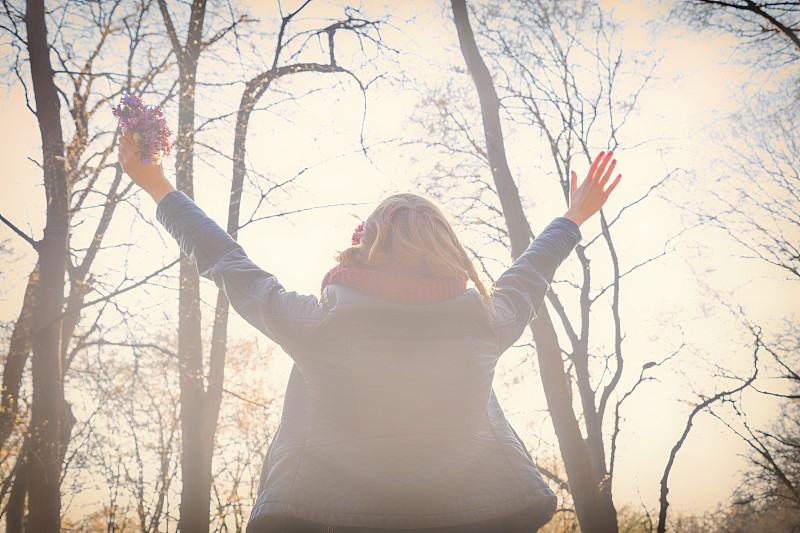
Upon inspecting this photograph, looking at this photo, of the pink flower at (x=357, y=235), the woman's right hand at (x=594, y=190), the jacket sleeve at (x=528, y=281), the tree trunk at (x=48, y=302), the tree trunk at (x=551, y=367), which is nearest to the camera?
the jacket sleeve at (x=528, y=281)

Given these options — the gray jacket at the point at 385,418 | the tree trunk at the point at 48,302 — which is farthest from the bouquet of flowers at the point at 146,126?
the tree trunk at the point at 48,302

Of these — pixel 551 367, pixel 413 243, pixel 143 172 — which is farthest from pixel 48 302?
pixel 551 367

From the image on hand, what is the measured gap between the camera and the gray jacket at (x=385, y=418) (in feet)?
3.70

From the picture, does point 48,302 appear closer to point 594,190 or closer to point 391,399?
point 391,399

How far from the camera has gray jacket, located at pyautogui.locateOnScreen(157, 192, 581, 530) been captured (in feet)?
3.70

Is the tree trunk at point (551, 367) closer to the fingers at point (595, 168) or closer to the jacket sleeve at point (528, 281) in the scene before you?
the fingers at point (595, 168)

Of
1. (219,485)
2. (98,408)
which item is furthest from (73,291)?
(219,485)

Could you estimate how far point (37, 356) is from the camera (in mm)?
4430

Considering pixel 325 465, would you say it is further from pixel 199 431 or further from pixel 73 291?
pixel 73 291

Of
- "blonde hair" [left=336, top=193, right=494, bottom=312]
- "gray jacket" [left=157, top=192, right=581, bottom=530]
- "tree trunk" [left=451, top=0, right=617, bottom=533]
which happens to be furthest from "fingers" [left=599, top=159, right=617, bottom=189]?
"tree trunk" [left=451, top=0, right=617, bottom=533]

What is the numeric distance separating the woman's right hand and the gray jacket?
97cm

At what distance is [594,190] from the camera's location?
2.07 meters

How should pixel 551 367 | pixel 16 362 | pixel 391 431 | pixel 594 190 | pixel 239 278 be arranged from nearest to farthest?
1. pixel 391 431
2. pixel 239 278
3. pixel 594 190
4. pixel 551 367
5. pixel 16 362

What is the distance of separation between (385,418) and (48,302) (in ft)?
15.7
